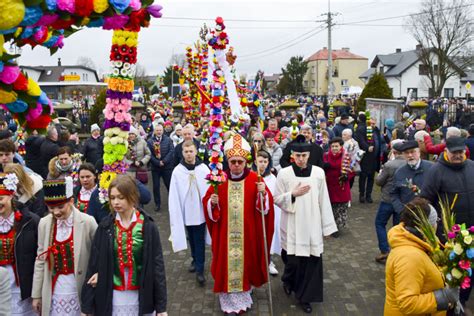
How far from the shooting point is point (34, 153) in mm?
9250

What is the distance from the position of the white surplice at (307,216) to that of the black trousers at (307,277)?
15 cm

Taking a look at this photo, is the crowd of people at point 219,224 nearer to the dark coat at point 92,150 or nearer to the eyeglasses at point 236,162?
the eyeglasses at point 236,162

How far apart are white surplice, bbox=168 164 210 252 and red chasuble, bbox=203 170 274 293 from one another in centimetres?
91

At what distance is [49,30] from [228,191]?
3.66m

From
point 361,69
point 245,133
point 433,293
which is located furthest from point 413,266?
point 361,69

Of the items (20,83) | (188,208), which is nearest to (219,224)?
(188,208)

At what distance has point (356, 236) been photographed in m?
8.57

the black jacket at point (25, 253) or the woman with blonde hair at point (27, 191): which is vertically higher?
the woman with blonde hair at point (27, 191)

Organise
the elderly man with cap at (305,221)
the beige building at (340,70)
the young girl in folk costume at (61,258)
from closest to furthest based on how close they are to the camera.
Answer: the young girl in folk costume at (61,258), the elderly man with cap at (305,221), the beige building at (340,70)

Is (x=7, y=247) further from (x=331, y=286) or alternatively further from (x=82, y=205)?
(x=331, y=286)

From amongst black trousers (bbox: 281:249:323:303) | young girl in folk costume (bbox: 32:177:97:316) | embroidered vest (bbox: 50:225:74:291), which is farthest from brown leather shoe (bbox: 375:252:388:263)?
embroidered vest (bbox: 50:225:74:291)

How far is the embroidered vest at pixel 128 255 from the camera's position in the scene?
3861 mm

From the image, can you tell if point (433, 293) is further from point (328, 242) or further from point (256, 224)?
point (328, 242)

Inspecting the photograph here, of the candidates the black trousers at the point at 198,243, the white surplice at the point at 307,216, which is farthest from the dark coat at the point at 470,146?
the black trousers at the point at 198,243
